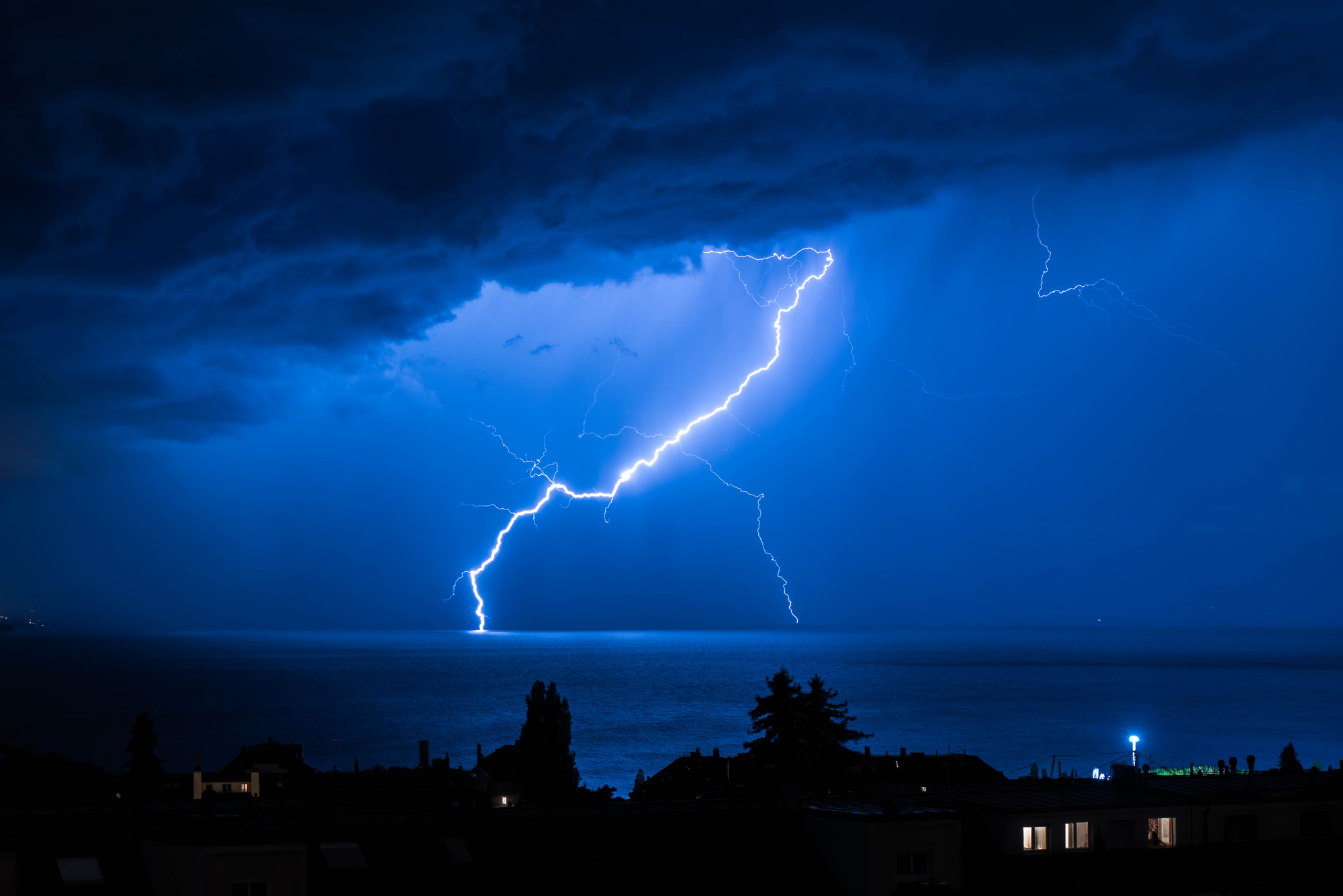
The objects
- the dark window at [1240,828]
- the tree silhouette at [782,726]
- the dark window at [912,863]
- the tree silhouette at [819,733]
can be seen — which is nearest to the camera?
the dark window at [912,863]

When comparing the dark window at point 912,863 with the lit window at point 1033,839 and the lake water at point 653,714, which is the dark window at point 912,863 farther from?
the lake water at point 653,714

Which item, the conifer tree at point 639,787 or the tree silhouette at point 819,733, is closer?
the tree silhouette at point 819,733

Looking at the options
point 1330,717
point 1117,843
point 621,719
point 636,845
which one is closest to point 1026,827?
point 1117,843

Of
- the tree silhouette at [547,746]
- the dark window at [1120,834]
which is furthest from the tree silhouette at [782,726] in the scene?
the dark window at [1120,834]

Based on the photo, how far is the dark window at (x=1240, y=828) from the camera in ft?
79.8

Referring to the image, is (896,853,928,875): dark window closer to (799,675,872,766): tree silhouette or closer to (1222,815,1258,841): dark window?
(1222,815,1258,841): dark window

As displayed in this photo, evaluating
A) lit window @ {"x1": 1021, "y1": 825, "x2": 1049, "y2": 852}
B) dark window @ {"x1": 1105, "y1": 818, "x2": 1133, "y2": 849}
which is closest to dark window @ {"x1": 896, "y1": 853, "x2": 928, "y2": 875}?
lit window @ {"x1": 1021, "y1": 825, "x2": 1049, "y2": 852}

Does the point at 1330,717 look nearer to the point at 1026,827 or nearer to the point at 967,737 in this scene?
the point at 967,737

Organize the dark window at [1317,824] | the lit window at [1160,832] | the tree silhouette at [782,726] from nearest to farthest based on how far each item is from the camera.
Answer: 1. the lit window at [1160,832]
2. the dark window at [1317,824]
3. the tree silhouette at [782,726]

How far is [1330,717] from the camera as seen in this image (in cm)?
12506

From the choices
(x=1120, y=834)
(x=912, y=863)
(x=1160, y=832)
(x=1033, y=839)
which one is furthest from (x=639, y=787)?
(x=912, y=863)

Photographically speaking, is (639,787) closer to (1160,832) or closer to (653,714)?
(1160,832)

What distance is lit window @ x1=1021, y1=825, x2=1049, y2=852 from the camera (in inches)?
888

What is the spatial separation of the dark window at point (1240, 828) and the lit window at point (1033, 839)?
13.9ft
